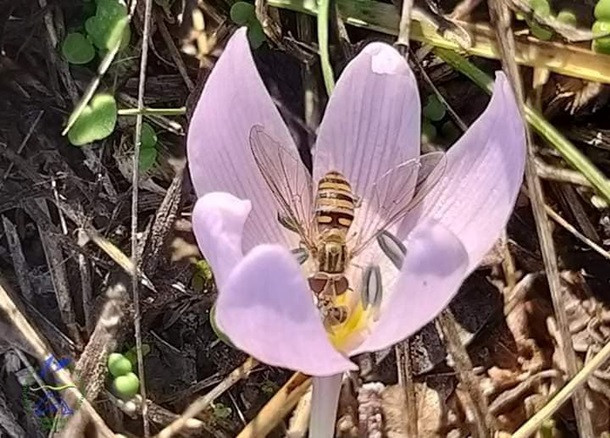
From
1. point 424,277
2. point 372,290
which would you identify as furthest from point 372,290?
point 424,277

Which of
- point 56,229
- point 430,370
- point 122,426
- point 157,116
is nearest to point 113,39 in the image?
point 157,116

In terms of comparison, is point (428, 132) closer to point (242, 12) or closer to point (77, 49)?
point (242, 12)

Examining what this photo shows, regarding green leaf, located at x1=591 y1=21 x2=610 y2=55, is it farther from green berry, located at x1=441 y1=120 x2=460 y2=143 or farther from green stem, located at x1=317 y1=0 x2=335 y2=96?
green stem, located at x1=317 y1=0 x2=335 y2=96

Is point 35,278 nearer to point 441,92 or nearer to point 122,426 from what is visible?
point 122,426

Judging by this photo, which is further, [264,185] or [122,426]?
[122,426]

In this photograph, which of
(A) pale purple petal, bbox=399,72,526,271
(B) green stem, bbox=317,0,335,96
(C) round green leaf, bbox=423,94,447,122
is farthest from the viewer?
(C) round green leaf, bbox=423,94,447,122

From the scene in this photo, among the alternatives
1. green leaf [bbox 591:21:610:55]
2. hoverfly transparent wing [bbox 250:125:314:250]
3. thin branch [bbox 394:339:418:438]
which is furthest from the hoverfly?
green leaf [bbox 591:21:610:55]

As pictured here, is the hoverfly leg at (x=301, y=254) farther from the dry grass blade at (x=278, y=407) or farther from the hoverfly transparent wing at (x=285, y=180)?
the dry grass blade at (x=278, y=407)

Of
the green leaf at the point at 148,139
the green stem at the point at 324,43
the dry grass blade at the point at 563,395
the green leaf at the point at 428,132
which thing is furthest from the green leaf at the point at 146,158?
the dry grass blade at the point at 563,395
